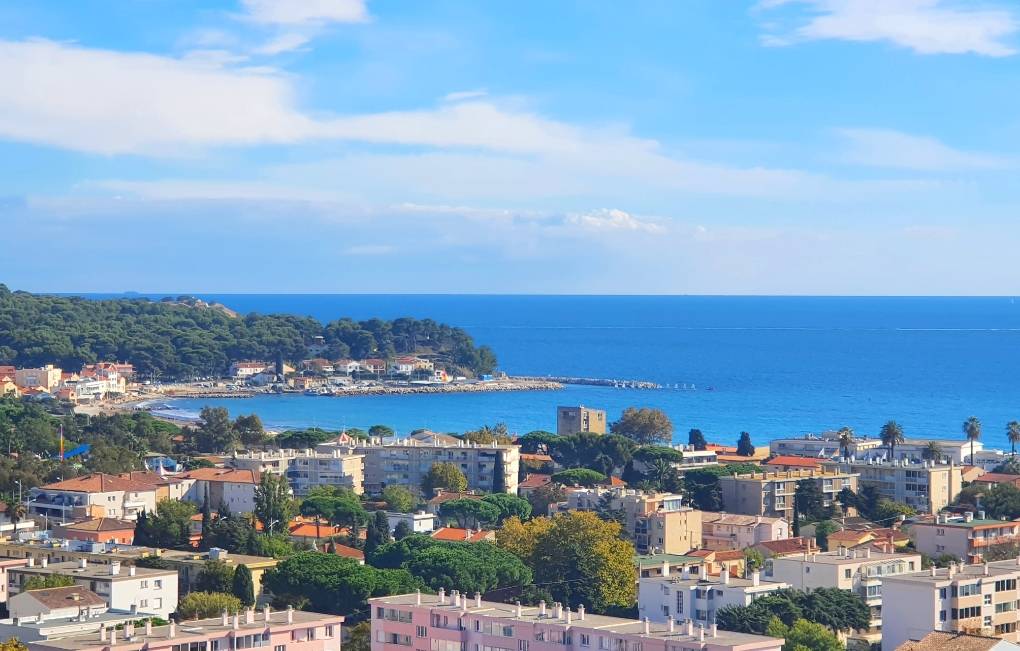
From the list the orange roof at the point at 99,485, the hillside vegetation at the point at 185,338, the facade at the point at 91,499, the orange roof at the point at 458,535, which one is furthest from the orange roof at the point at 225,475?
the hillside vegetation at the point at 185,338

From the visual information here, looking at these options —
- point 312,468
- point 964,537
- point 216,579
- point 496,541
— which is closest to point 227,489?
point 312,468

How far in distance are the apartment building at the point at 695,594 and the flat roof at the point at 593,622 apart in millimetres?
3949

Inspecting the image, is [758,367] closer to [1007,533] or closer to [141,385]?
[141,385]

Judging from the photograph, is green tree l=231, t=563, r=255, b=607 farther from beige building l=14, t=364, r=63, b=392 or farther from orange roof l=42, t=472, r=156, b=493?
beige building l=14, t=364, r=63, b=392

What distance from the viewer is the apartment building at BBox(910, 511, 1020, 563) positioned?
119 feet

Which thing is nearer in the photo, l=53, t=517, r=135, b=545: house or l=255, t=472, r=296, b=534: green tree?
l=53, t=517, r=135, b=545: house

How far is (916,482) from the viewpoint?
153ft

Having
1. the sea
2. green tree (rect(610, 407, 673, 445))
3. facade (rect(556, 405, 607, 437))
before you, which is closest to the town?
green tree (rect(610, 407, 673, 445))

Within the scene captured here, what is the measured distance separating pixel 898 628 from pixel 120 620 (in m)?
12.1

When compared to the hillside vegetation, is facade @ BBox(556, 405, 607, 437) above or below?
below

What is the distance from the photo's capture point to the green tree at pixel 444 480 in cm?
4753

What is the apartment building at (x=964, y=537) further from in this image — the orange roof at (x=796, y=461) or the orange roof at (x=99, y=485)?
the orange roof at (x=99, y=485)

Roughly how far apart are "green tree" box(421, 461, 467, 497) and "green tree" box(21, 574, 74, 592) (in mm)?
19761

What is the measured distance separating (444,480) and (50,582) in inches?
808
